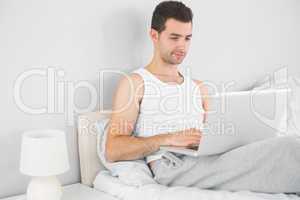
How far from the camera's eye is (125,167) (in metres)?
1.72

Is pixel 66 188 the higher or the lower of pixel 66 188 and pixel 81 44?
the lower

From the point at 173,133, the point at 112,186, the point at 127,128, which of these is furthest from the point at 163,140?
the point at 112,186

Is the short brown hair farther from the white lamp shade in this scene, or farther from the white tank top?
the white lamp shade

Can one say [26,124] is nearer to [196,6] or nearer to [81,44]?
Result: [81,44]

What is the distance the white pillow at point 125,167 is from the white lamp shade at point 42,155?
305 millimetres

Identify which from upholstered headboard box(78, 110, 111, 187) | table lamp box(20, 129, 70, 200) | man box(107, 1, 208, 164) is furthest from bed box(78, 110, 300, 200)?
table lamp box(20, 129, 70, 200)

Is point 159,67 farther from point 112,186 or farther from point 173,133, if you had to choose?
point 112,186

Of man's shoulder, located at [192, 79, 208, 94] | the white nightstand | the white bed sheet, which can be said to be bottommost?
the white nightstand

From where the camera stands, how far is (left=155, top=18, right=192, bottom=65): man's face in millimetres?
1911

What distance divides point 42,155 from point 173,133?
568mm

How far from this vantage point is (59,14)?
1.78 m

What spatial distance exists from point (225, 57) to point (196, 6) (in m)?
0.35

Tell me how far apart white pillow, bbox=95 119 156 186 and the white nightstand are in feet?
0.32

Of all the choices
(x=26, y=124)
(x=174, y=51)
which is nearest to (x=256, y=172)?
(x=174, y=51)
